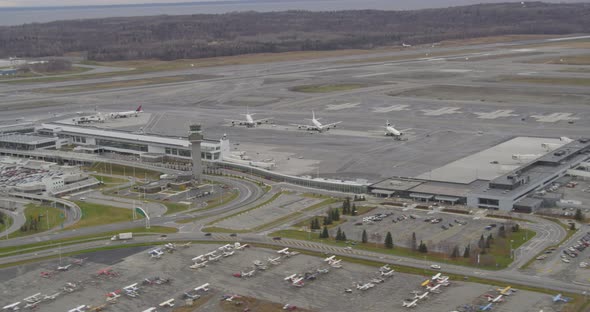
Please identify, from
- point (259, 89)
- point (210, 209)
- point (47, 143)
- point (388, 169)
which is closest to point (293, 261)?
point (210, 209)

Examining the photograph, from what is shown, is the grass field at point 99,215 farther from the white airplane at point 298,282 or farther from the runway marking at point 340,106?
the runway marking at point 340,106

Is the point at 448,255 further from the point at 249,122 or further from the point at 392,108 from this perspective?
the point at 392,108

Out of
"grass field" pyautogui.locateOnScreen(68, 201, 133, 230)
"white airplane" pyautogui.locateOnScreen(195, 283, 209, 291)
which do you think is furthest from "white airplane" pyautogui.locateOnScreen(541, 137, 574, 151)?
"white airplane" pyautogui.locateOnScreen(195, 283, 209, 291)

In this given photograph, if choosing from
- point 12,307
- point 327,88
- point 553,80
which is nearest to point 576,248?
point 12,307

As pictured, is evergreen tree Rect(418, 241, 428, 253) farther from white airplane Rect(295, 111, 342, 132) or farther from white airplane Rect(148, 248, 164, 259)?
white airplane Rect(295, 111, 342, 132)

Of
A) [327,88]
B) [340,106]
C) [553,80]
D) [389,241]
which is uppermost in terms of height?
[553,80]

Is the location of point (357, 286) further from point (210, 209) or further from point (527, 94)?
point (527, 94)
